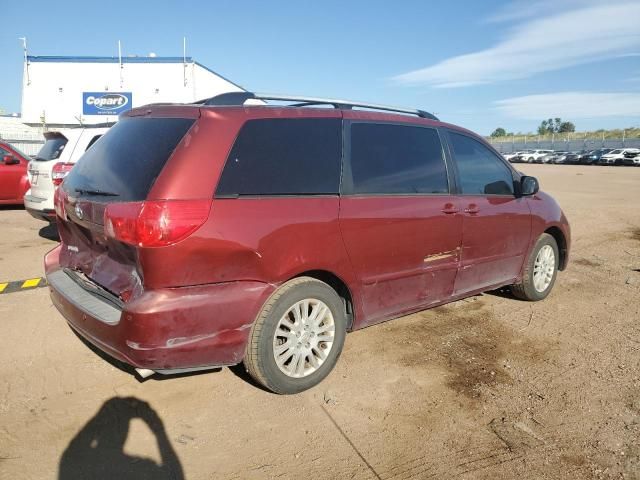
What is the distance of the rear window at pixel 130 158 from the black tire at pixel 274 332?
0.97 metres

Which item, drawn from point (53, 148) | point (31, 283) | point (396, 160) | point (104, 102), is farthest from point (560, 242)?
point (104, 102)

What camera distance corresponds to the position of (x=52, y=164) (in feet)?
25.7

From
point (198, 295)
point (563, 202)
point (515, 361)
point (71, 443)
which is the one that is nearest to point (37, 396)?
point (71, 443)

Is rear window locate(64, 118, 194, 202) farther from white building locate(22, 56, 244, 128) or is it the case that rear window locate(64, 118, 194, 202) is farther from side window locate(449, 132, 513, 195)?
white building locate(22, 56, 244, 128)

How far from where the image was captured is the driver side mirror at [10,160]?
11.1 meters

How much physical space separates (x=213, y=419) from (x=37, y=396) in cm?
117

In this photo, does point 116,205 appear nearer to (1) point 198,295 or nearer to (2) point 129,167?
(2) point 129,167

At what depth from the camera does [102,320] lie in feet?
9.50

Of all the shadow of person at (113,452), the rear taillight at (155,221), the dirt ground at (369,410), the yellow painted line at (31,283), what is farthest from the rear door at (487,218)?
the yellow painted line at (31,283)

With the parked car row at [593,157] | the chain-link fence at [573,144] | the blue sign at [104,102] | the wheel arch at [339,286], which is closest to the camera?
the wheel arch at [339,286]

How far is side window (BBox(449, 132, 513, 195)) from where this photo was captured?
14.2 ft

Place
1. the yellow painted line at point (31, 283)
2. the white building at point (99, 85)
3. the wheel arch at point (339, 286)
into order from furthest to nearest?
the white building at point (99, 85) < the yellow painted line at point (31, 283) < the wheel arch at point (339, 286)

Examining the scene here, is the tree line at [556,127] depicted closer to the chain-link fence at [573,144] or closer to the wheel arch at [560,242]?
the chain-link fence at [573,144]

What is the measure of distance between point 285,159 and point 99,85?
119 feet
